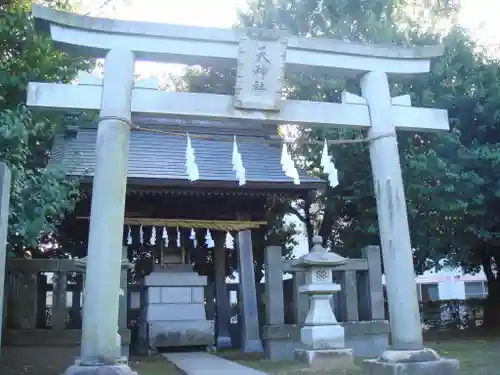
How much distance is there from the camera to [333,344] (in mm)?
9031

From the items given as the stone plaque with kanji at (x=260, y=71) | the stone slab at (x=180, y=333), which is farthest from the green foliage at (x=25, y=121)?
the stone slab at (x=180, y=333)

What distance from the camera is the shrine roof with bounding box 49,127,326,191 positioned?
39.2ft

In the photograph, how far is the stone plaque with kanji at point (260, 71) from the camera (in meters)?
7.07

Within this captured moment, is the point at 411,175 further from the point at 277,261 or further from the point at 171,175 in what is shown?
the point at 171,175

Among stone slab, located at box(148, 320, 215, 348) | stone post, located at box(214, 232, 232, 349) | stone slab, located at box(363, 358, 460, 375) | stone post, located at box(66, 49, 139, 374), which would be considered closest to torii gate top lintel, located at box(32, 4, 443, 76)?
stone post, located at box(66, 49, 139, 374)

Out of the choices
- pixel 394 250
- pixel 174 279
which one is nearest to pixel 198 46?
pixel 394 250

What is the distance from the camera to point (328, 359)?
870 centimetres

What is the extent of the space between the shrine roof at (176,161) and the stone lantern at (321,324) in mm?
2889

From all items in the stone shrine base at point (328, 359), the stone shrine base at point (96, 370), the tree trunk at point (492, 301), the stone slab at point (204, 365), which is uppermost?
the tree trunk at point (492, 301)

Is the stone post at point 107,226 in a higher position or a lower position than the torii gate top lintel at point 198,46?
lower

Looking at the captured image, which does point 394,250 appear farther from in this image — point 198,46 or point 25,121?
point 25,121

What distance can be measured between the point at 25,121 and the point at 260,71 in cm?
336

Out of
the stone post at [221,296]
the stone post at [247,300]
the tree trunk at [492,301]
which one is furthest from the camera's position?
the tree trunk at [492,301]

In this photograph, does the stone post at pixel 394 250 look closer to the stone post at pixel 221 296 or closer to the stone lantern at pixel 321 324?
the stone lantern at pixel 321 324
